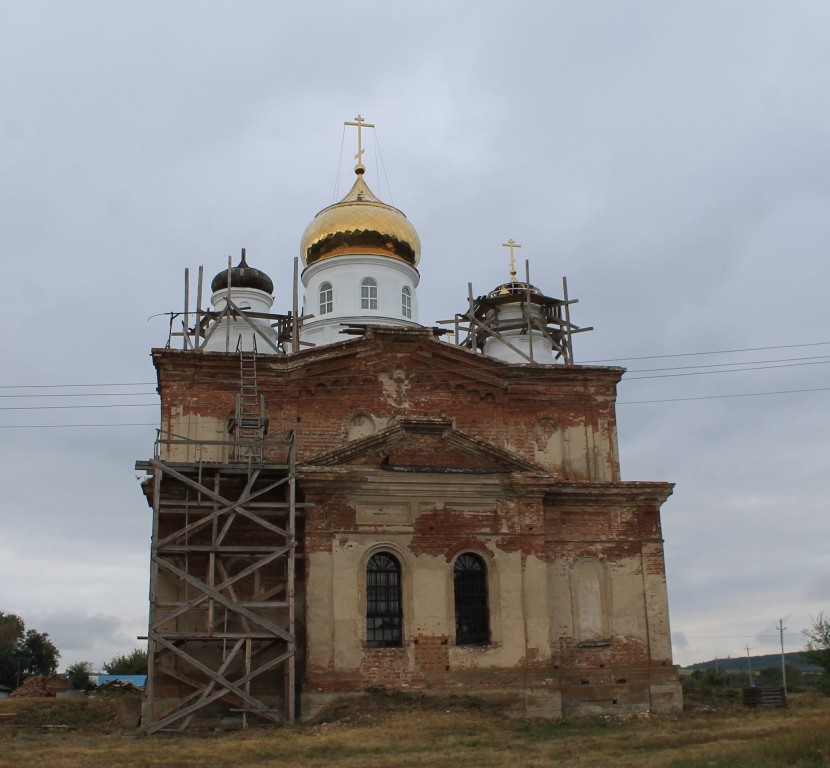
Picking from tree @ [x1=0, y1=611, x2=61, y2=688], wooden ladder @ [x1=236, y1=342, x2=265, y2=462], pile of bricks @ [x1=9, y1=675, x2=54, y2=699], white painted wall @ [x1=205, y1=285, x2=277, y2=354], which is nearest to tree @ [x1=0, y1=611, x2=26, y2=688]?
tree @ [x1=0, y1=611, x2=61, y2=688]

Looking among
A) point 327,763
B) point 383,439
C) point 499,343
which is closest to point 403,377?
point 383,439

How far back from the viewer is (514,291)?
101 ft

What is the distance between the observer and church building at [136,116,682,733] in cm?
2220

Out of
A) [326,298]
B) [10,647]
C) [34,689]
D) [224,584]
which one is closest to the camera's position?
[224,584]

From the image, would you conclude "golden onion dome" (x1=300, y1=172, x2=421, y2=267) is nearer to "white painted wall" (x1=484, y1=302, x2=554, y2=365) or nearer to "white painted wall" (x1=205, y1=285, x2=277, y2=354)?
"white painted wall" (x1=205, y1=285, x2=277, y2=354)

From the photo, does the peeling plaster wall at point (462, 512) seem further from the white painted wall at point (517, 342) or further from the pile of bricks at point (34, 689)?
A: the pile of bricks at point (34, 689)

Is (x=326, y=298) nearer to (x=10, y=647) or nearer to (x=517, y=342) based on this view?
(x=517, y=342)

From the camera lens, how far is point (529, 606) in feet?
77.2

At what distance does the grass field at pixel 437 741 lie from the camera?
15609 millimetres

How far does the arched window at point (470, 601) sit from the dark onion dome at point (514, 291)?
30.5 ft

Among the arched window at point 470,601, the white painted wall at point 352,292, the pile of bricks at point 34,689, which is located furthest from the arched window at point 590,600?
the pile of bricks at point 34,689

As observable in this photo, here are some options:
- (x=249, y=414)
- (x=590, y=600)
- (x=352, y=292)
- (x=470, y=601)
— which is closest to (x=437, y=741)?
(x=470, y=601)

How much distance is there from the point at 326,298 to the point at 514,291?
5.56 metres

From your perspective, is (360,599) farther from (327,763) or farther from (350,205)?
(350,205)
